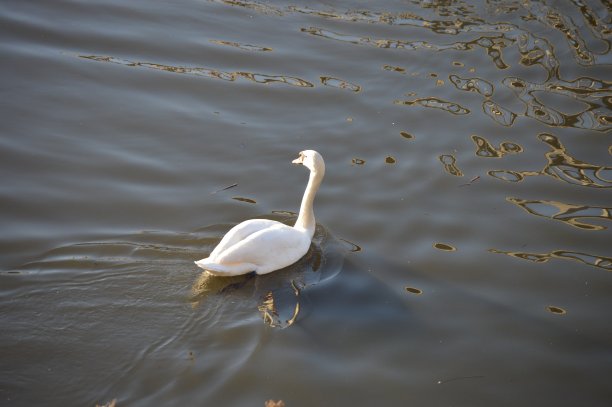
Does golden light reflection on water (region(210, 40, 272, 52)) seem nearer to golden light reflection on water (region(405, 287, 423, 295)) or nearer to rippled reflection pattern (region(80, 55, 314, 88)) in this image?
rippled reflection pattern (region(80, 55, 314, 88))

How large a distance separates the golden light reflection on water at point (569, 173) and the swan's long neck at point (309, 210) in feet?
7.12

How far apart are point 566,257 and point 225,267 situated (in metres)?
3.14

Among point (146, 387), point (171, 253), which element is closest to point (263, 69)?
point (171, 253)

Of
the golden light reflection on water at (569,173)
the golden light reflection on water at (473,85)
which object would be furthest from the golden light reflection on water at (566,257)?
the golden light reflection on water at (473,85)

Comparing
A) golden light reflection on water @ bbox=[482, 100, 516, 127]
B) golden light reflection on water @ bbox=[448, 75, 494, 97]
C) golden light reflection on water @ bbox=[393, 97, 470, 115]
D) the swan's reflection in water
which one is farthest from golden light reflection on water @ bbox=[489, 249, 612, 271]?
golden light reflection on water @ bbox=[448, 75, 494, 97]

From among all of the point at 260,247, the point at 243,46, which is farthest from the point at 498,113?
the point at 260,247

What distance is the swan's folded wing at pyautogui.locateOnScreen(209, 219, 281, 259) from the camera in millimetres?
5781

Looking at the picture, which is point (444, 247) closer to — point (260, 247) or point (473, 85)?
point (260, 247)

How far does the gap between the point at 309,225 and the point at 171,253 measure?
131 centimetres

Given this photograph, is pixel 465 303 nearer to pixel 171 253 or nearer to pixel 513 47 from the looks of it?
pixel 171 253

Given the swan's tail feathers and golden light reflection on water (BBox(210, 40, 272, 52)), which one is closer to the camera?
the swan's tail feathers

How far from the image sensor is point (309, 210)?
6398mm

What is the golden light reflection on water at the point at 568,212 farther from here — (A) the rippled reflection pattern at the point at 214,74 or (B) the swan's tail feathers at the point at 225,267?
(A) the rippled reflection pattern at the point at 214,74

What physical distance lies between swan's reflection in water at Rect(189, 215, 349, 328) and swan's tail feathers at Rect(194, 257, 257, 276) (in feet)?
0.40
